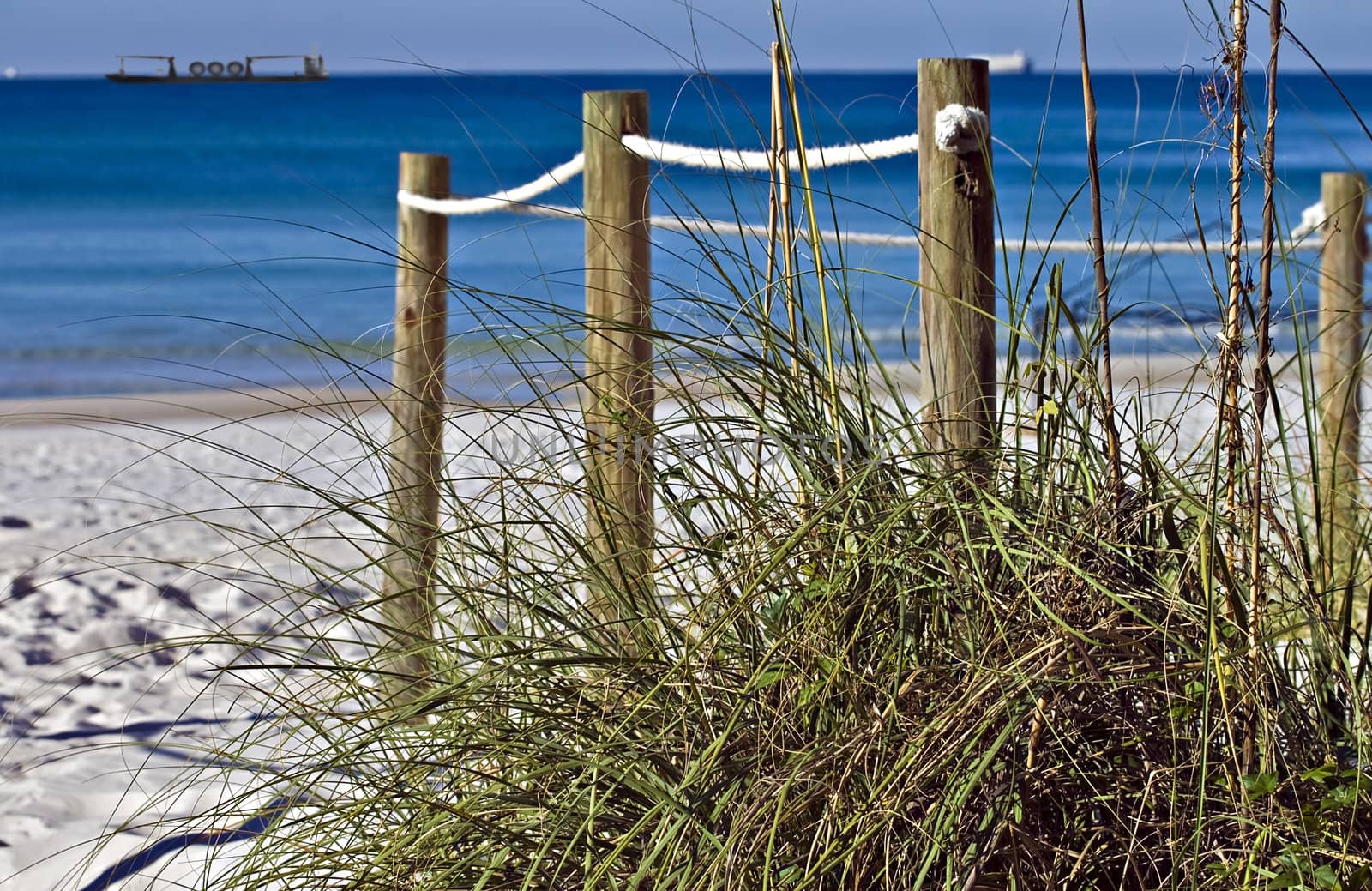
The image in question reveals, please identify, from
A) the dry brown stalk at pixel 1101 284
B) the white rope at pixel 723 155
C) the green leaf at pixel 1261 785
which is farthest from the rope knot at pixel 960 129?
the green leaf at pixel 1261 785

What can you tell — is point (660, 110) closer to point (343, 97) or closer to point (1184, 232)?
point (343, 97)

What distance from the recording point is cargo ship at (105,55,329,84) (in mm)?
2840

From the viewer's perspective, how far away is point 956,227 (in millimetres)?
1945

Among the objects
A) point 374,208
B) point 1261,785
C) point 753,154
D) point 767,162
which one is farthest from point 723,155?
point 374,208

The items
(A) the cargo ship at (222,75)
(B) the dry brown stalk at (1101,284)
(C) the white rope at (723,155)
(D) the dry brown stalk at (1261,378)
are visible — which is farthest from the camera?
Answer: (A) the cargo ship at (222,75)

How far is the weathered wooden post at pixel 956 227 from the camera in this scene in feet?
6.23

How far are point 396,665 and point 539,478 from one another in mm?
1196

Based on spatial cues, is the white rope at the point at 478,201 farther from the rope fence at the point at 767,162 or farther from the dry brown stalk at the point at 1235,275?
the dry brown stalk at the point at 1235,275

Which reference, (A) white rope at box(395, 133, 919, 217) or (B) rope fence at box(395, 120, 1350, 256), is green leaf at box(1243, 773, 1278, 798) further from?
(A) white rope at box(395, 133, 919, 217)

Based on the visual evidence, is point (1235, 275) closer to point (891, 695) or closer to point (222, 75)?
point (891, 695)

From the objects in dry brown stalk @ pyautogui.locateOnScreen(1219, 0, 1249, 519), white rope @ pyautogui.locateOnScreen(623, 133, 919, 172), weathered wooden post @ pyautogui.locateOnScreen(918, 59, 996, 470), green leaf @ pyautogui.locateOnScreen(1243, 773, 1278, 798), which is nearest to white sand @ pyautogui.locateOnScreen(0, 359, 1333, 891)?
dry brown stalk @ pyautogui.locateOnScreen(1219, 0, 1249, 519)

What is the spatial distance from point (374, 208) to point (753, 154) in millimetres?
23063

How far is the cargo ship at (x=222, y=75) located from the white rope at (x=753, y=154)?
3.20ft

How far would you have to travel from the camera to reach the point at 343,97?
4109cm
